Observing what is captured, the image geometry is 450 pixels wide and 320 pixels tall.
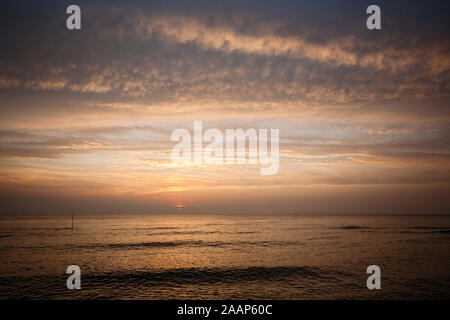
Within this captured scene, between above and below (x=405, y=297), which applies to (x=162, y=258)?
below

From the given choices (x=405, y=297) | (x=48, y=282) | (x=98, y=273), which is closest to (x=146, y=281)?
Answer: (x=98, y=273)

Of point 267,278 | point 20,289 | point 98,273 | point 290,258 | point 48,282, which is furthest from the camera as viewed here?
point 290,258

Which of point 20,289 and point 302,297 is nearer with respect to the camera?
point 302,297

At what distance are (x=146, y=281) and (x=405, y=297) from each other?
21880 mm

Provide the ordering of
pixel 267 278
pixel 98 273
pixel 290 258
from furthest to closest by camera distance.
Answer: pixel 290 258
pixel 98 273
pixel 267 278

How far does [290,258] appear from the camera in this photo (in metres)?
38.5

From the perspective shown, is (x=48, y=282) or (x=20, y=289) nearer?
(x=20, y=289)

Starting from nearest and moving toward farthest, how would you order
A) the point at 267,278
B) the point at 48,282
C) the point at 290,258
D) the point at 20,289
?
the point at 20,289 → the point at 48,282 → the point at 267,278 → the point at 290,258

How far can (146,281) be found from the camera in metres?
26.9

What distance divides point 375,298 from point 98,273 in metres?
26.1

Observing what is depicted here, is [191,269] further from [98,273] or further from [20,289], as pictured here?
[20,289]
